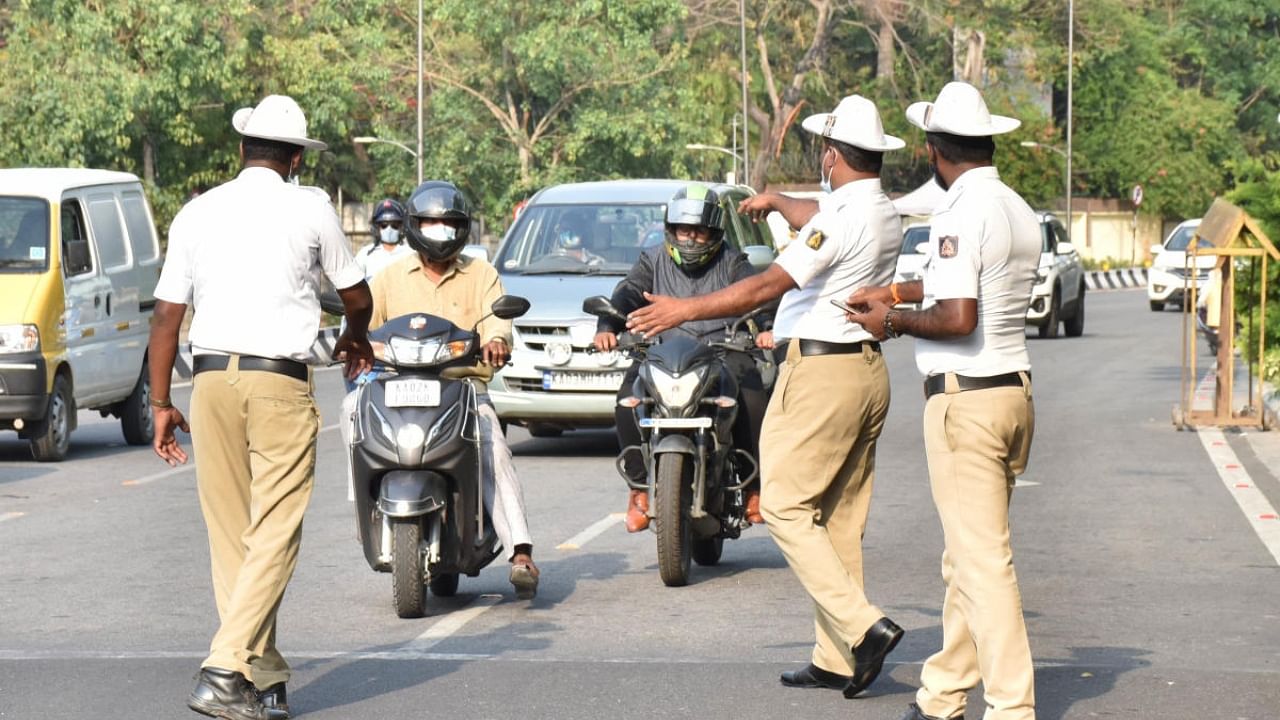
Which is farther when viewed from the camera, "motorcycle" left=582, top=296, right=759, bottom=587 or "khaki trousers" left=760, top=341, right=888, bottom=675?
"motorcycle" left=582, top=296, right=759, bottom=587

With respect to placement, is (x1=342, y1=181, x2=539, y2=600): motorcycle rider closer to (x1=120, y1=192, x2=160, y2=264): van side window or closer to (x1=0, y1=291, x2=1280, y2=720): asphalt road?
(x1=0, y1=291, x2=1280, y2=720): asphalt road

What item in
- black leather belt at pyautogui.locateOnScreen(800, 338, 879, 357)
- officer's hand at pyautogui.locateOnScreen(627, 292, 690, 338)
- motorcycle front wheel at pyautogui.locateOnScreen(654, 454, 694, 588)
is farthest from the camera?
motorcycle front wheel at pyautogui.locateOnScreen(654, 454, 694, 588)


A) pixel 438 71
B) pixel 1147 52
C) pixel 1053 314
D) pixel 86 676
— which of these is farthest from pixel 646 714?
pixel 1147 52

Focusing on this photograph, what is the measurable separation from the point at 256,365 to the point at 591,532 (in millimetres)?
4868

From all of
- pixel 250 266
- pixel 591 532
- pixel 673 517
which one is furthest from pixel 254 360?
pixel 591 532

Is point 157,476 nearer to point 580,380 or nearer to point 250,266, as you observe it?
point 580,380

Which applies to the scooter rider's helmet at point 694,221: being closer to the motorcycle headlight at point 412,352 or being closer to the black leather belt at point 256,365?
the motorcycle headlight at point 412,352

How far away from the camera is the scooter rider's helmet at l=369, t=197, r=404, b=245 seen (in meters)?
15.0

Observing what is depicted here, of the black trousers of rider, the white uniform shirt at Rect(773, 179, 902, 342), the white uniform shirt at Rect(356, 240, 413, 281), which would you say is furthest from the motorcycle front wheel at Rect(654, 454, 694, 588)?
the white uniform shirt at Rect(356, 240, 413, 281)

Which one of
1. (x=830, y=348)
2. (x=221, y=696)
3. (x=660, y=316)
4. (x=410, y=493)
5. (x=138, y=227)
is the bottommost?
(x=221, y=696)

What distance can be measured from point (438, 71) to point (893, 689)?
1792 inches

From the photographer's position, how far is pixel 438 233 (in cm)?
875

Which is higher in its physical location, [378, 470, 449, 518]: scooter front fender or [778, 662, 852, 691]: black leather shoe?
[378, 470, 449, 518]: scooter front fender

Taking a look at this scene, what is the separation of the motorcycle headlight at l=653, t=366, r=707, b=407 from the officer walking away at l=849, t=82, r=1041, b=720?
2.97 metres
